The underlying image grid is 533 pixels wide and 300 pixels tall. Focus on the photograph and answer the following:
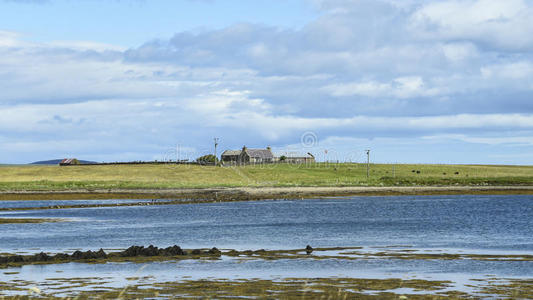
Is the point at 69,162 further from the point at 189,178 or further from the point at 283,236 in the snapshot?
the point at 283,236

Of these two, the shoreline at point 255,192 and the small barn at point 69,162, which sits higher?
the small barn at point 69,162

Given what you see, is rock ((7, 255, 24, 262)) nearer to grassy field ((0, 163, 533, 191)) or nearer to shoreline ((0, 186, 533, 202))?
shoreline ((0, 186, 533, 202))

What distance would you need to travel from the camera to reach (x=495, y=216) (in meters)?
77.8

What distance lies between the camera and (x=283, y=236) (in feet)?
183

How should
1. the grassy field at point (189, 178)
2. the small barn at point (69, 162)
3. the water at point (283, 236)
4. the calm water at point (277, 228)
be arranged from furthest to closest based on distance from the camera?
the small barn at point (69, 162)
the grassy field at point (189, 178)
the calm water at point (277, 228)
the water at point (283, 236)

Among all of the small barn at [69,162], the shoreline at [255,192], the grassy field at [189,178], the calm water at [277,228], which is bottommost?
the calm water at [277,228]

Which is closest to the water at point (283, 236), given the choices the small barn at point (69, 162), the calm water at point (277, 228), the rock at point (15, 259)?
the calm water at point (277, 228)

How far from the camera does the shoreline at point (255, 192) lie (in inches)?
4791

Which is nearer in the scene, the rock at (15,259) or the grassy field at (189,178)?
the rock at (15,259)

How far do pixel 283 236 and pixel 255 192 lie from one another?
252 feet

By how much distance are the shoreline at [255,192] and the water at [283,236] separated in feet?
70.8

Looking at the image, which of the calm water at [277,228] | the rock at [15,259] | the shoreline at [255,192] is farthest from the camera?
the shoreline at [255,192]

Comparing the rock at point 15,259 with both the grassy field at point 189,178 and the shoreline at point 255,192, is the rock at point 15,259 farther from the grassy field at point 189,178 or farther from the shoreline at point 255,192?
the grassy field at point 189,178

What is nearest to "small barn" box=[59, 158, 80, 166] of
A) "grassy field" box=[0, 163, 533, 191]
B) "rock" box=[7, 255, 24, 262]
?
"grassy field" box=[0, 163, 533, 191]
